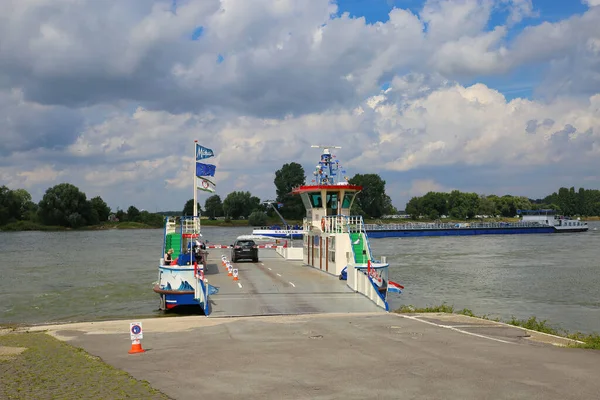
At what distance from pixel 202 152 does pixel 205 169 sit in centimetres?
90

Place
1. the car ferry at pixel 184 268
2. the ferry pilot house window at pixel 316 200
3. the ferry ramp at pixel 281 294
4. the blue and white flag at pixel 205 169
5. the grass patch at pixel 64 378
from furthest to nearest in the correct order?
the ferry pilot house window at pixel 316 200
the blue and white flag at pixel 205 169
the car ferry at pixel 184 268
the ferry ramp at pixel 281 294
the grass patch at pixel 64 378

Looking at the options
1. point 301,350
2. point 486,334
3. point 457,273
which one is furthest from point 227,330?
point 457,273

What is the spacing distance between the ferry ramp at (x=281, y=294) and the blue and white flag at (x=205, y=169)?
530 cm

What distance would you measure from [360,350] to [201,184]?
63.6 feet

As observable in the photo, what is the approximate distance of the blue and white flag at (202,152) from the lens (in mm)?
A: 30859

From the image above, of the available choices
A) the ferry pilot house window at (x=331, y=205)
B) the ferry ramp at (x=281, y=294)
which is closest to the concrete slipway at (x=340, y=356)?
the ferry ramp at (x=281, y=294)

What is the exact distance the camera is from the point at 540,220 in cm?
14375

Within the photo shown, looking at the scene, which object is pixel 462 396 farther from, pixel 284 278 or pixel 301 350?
pixel 284 278

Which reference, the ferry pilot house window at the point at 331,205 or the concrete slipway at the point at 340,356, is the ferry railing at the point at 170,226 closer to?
the ferry pilot house window at the point at 331,205

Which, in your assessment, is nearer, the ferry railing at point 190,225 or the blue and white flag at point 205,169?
the ferry railing at point 190,225

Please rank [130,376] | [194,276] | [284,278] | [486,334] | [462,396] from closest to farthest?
[462,396] < [130,376] < [486,334] < [194,276] < [284,278]

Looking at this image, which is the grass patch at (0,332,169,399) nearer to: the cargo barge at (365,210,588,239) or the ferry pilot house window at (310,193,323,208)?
the ferry pilot house window at (310,193,323,208)

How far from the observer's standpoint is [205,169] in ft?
102

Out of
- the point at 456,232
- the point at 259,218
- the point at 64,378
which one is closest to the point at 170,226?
the point at 64,378
